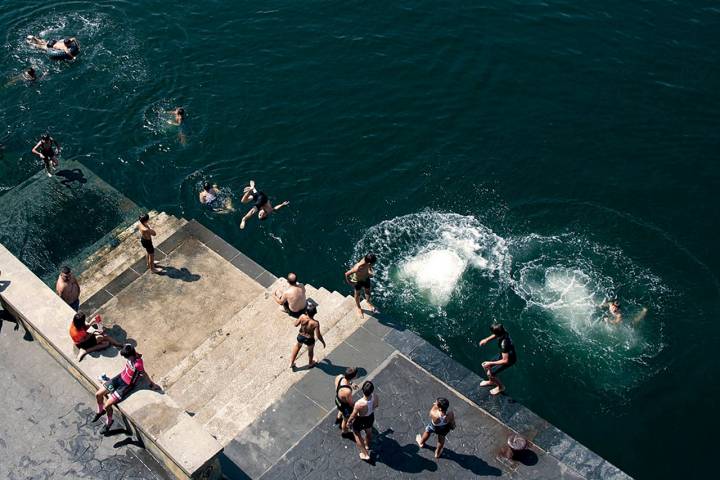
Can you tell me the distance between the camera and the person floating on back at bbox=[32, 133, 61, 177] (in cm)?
3178

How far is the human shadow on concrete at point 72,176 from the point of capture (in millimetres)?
32281

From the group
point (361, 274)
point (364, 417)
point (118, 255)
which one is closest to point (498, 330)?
point (364, 417)

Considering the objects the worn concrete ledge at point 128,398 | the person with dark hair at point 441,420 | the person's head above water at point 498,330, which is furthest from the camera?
the person's head above water at point 498,330

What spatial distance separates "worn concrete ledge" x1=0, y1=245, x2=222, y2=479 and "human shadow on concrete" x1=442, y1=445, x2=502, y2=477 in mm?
6193

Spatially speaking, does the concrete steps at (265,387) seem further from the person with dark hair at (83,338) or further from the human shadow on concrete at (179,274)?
the human shadow on concrete at (179,274)

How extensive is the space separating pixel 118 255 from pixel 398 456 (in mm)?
13259

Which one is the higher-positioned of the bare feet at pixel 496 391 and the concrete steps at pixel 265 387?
the bare feet at pixel 496 391

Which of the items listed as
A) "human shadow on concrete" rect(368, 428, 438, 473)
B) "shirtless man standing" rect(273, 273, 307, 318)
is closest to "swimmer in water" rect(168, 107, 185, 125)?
"shirtless man standing" rect(273, 273, 307, 318)

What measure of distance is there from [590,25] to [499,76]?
5.45m

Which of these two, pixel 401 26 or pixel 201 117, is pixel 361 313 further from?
pixel 401 26

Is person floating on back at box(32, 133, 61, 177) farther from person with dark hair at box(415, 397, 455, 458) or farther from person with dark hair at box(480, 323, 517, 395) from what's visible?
person with dark hair at box(415, 397, 455, 458)

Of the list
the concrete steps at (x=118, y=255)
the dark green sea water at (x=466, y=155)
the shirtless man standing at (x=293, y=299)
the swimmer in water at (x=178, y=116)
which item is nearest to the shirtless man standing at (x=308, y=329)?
the shirtless man standing at (x=293, y=299)

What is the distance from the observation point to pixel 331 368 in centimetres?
2266

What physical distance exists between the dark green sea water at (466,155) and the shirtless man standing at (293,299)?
13.4 ft
